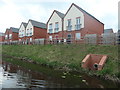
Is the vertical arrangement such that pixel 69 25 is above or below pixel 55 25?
below

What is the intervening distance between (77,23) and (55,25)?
6.25m

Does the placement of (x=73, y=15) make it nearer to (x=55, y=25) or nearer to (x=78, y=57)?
(x=55, y=25)

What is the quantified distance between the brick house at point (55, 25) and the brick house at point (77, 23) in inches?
55.2

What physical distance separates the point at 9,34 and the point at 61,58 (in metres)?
38.1

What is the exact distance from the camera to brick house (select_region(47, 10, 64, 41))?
2750 centimetres

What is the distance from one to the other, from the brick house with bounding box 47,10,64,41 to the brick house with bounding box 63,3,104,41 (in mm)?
1403

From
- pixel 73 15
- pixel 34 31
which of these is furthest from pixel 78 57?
pixel 34 31

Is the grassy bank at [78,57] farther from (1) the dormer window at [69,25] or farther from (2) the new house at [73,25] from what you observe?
(1) the dormer window at [69,25]

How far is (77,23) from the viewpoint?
81.9 feet

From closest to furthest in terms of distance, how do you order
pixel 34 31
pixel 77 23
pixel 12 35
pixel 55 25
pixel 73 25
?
pixel 77 23, pixel 73 25, pixel 55 25, pixel 34 31, pixel 12 35

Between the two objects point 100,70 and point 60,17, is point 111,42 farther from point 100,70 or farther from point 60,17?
point 60,17

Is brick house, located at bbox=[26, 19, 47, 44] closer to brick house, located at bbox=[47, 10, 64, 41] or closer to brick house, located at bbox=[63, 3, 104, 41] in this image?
brick house, located at bbox=[47, 10, 64, 41]

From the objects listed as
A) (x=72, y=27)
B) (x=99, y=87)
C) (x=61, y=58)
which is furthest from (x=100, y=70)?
(x=72, y=27)

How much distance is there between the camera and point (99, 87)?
8227 mm
